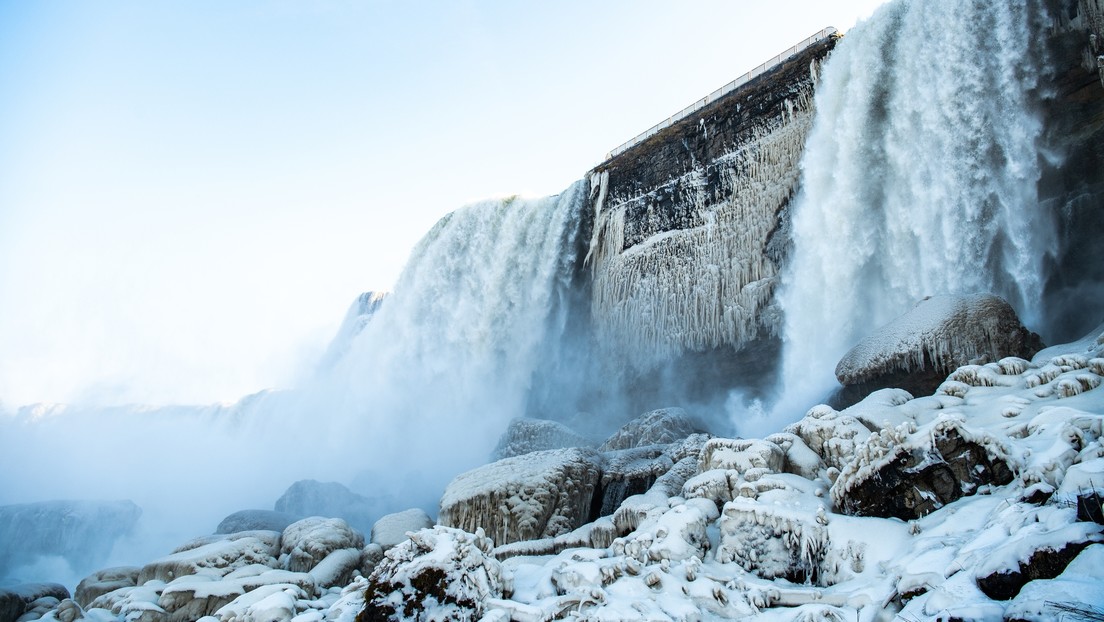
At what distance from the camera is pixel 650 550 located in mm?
5750

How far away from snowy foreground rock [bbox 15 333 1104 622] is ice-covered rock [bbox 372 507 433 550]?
2.44 meters

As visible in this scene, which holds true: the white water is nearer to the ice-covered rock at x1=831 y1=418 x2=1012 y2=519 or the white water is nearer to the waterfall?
the waterfall

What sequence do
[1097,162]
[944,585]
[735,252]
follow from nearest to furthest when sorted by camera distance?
[944,585] → [1097,162] → [735,252]

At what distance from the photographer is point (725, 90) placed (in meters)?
18.7

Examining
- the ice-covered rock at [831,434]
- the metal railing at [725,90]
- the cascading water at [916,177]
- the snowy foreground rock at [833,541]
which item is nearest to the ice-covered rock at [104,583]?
the snowy foreground rock at [833,541]

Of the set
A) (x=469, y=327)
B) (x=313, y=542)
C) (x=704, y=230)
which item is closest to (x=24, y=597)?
(x=313, y=542)

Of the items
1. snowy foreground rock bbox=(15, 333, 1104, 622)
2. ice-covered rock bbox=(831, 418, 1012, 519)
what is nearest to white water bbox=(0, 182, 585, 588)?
snowy foreground rock bbox=(15, 333, 1104, 622)

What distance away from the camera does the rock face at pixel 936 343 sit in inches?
392

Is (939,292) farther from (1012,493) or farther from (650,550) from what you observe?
(650,550)

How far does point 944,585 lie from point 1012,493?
1520 millimetres

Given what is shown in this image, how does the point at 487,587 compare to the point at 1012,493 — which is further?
the point at 487,587

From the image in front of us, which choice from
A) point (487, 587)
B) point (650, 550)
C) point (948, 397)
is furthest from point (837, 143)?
point (487, 587)

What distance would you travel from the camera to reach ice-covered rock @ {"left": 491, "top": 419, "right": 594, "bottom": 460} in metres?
17.2

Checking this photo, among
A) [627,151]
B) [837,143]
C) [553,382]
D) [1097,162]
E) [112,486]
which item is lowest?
[112,486]
